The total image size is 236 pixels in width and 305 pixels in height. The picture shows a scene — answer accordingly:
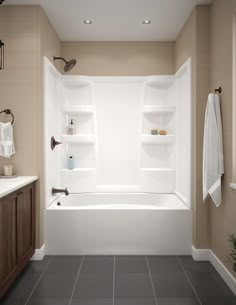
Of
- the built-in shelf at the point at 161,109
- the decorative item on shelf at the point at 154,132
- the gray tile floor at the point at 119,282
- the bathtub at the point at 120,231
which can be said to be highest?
the built-in shelf at the point at 161,109

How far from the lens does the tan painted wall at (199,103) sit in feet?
10.5

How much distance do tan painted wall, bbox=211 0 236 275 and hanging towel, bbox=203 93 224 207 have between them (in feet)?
0.16

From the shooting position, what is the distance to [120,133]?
4531 millimetres

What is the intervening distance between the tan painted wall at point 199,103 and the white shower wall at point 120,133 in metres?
0.83

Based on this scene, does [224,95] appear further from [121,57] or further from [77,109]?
[77,109]

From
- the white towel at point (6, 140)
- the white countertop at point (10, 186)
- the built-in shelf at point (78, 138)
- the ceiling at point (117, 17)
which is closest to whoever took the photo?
the white countertop at point (10, 186)

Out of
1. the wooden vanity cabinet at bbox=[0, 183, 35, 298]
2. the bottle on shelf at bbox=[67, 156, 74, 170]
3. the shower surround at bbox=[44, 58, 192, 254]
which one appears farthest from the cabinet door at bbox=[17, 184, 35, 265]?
the bottle on shelf at bbox=[67, 156, 74, 170]

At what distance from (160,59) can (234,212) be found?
2542 millimetres

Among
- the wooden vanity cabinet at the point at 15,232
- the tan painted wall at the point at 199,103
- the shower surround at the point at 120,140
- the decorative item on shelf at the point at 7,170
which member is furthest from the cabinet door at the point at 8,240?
the tan painted wall at the point at 199,103

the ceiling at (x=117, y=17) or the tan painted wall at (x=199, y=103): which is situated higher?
the ceiling at (x=117, y=17)

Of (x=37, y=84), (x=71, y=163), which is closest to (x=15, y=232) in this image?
(x=37, y=84)

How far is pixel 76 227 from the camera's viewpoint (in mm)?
3420

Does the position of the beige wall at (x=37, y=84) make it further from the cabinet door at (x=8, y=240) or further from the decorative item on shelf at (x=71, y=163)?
the decorative item on shelf at (x=71, y=163)

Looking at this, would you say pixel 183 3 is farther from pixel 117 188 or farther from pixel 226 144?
pixel 117 188
